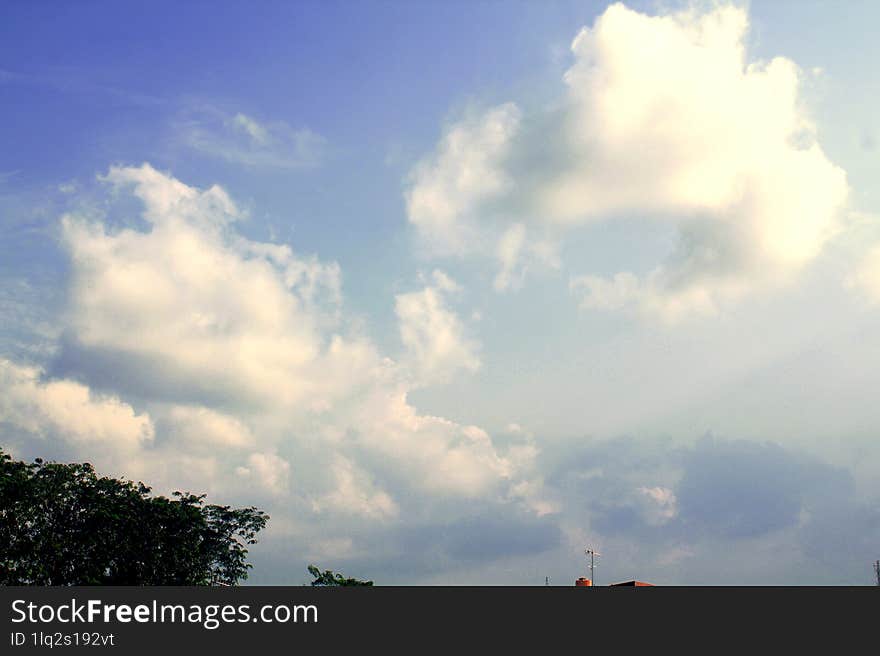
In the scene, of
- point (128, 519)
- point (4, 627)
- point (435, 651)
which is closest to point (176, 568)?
point (128, 519)

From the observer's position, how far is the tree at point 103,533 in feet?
206

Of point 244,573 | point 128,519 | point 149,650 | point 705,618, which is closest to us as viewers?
point 149,650

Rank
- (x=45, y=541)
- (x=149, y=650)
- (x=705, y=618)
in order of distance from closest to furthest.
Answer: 1. (x=149, y=650)
2. (x=705, y=618)
3. (x=45, y=541)

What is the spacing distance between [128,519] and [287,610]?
3946 centimetres

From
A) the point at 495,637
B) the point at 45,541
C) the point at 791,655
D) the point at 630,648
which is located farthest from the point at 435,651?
the point at 45,541

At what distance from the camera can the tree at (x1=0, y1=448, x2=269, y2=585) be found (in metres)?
62.8

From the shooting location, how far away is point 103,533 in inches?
2739

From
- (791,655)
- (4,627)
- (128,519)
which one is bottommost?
(791,655)

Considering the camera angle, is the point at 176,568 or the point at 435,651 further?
the point at 176,568

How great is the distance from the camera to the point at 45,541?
64688mm

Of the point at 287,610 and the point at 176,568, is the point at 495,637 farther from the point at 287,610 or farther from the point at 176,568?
the point at 176,568

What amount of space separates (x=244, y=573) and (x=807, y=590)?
5580 cm

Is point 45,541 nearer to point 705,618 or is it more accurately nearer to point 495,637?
point 495,637

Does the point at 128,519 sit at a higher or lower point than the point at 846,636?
higher
